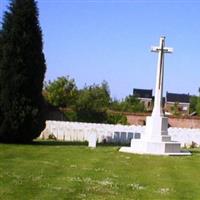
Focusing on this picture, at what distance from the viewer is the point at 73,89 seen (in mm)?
62906

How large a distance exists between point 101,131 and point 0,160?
17.1 meters

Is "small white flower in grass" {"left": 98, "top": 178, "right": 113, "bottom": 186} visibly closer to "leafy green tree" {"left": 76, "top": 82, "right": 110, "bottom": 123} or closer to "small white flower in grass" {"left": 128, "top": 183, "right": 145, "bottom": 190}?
"small white flower in grass" {"left": 128, "top": 183, "right": 145, "bottom": 190}

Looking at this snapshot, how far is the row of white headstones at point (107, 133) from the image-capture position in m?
32.3

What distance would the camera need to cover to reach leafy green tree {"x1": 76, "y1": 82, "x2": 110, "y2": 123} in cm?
4269

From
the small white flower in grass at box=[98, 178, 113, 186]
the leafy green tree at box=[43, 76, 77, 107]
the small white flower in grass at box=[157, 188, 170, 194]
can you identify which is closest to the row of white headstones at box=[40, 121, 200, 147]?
the small white flower in grass at box=[98, 178, 113, 186]

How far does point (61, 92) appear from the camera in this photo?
62500 mm

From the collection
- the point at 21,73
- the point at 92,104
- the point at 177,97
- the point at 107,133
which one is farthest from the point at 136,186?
the point at 177,97

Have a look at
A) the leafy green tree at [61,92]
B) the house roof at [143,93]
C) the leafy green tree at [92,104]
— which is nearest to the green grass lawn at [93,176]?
the leafy green tree at [92,104]

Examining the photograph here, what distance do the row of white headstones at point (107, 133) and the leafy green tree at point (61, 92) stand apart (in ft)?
83.6

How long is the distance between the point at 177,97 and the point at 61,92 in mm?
62017

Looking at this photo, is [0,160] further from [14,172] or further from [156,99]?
[156,99]

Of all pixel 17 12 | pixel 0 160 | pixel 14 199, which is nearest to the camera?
pixel 14 199

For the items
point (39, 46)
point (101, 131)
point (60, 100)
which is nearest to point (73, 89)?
point (60, 100)

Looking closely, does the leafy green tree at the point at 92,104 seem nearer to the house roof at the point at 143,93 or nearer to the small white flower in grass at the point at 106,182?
the small white flower in grass at the point at 106,182
